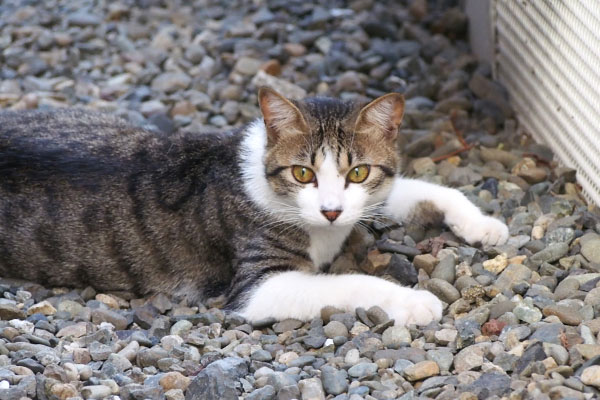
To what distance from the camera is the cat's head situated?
4.20 metres

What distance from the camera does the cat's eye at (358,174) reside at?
4285 mm

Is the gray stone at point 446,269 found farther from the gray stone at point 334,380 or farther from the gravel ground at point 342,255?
the gray stone at point 334,380

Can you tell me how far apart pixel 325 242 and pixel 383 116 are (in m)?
0.71

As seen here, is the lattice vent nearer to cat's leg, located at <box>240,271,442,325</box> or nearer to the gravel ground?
the gravel ground

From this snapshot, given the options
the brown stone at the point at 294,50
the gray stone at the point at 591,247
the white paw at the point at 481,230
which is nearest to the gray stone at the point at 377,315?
the white paw at the point at 481,230

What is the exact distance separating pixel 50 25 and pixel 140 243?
12.0 feet

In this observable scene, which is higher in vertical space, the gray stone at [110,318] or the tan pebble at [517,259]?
Result: the tan pebble at [517,259]

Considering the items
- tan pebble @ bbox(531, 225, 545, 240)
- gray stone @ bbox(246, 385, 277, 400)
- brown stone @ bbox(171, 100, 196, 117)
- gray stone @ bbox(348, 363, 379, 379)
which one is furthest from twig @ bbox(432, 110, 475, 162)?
gray stone @ bbox(246, 385, 277, 400)

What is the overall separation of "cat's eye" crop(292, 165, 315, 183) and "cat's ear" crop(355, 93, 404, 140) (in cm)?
31

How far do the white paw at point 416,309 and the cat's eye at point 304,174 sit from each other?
700mm

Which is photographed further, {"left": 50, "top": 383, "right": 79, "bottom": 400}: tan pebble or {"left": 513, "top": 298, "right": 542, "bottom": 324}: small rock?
{"left": 513, "top": 298, "right": 542, "bottom": 324}: small rock

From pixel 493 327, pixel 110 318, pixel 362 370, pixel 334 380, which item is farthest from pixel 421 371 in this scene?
pixel 110 318

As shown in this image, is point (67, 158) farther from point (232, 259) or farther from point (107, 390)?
point (107, 390)

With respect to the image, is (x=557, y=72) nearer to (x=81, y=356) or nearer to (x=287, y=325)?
(x=287, y=325)
